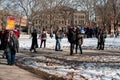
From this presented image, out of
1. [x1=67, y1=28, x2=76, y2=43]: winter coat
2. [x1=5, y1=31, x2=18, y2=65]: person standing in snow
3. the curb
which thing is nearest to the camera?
the curb

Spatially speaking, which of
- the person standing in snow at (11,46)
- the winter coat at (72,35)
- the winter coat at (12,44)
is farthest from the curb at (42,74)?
the winter coat at (72,35)

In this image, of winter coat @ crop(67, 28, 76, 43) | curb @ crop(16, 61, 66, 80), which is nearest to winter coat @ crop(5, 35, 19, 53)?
curb @ crop(16, 61, 66, 80)

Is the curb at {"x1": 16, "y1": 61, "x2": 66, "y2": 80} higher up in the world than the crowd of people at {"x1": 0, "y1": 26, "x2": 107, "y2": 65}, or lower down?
lower down

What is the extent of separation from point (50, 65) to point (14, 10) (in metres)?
63.4

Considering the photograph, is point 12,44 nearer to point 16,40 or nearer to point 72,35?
point 16,40

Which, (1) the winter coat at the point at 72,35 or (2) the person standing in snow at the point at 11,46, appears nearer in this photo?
(2) the person standing in snow at the point at 11,46

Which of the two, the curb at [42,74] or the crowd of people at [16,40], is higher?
the crowd of people at [16,40]

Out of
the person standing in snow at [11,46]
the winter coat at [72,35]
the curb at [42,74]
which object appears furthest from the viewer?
the winter coat at [72,35]

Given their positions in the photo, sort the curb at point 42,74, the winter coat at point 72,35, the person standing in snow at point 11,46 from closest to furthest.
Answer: the curb at point 42,74 < the person standing in snow at point 11,46 < the winter coat at point 72,35

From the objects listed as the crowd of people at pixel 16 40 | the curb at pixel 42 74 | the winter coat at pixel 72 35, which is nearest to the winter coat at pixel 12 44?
the crowd of people at pixel 16 40

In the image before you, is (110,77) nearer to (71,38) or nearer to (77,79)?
(77,79)

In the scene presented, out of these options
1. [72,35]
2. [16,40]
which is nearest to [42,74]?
[16,40]

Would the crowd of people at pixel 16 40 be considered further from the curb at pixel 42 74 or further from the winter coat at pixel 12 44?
the curb at pixel 42 74

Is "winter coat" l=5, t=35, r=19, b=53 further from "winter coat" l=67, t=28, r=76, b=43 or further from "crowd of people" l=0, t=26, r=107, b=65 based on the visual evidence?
"winter coat" l=67, t=28, r=76, b=43
